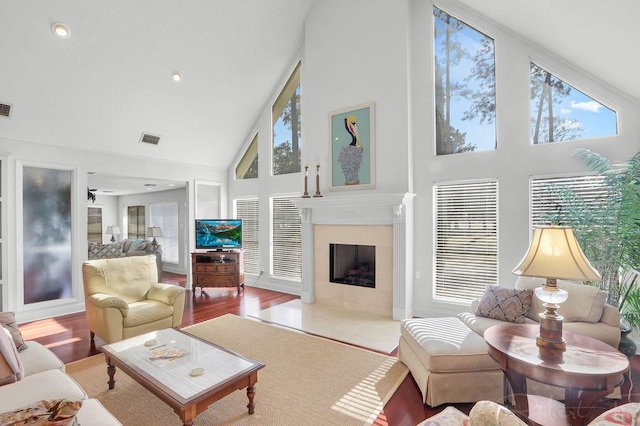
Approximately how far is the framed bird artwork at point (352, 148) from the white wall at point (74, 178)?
10.9ft

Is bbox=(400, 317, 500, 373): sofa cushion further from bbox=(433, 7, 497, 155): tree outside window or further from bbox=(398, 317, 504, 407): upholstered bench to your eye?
bbox=(433, 7, 497, 155): tree outside window

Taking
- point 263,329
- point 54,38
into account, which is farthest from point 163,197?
point 263,329

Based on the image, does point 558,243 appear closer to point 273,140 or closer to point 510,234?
point 510,234

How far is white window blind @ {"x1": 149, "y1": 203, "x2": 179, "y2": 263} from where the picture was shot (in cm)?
870

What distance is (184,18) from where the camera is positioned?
435 centimetres

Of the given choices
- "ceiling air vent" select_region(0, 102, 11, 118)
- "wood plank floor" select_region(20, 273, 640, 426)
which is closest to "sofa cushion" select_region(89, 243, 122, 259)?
"wood plank floor" select_region(20, 273, 640, 426)

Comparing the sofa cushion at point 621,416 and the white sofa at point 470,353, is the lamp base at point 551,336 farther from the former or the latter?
the sofa cushion at point 621,416

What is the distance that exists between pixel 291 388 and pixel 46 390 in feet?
5.50

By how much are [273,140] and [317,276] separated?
2972 mm

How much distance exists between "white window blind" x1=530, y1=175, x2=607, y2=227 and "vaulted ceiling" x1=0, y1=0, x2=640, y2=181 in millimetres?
980

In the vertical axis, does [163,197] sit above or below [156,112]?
below

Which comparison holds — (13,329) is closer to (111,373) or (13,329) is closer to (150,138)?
(111,373)

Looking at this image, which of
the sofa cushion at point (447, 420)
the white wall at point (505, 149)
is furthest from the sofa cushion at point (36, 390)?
the white wall at point (505, 149)

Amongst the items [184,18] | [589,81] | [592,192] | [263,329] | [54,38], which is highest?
[184,18]
